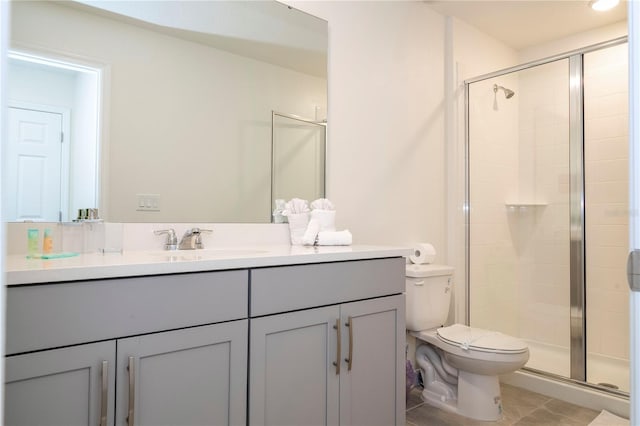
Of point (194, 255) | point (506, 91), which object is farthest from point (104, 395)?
point (506, 91)

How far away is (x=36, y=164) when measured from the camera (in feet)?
4.69

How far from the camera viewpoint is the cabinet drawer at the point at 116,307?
38.0 inches

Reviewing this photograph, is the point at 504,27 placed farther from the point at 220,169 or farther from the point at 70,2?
the point at 70,2

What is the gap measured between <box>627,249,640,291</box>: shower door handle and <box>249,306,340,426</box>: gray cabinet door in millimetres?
966

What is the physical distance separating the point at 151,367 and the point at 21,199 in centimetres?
76

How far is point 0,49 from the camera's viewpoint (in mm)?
495

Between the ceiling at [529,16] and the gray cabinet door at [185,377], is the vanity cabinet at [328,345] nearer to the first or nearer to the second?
the gray cabinet door at [185,377]

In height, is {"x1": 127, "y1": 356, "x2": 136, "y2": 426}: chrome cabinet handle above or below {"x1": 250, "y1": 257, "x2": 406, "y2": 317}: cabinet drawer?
below

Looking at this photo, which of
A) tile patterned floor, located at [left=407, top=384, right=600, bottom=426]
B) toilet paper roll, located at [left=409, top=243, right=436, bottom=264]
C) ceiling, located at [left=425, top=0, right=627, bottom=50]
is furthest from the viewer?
ceiling, located at [left=425, top=0, right=627, bottom=50]

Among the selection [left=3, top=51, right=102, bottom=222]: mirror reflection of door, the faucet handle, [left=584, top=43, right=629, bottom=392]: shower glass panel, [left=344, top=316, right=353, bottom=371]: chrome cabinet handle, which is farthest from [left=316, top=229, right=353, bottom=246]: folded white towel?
[left=584, top=43, right=629, bottom=392]: shower glass panel

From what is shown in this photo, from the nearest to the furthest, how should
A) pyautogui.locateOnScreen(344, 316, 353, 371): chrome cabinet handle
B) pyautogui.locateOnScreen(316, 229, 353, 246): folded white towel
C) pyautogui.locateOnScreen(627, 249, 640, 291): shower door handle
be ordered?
pyautogui.locateOnScreen(627, 249, 640, 291): shower door handle, pyautogui.locateOnScreen(344, 316, 353, 371): chrome cabinet handle, pyautogui.locateOnScreen(316, 229, 353, 246): folded white towel

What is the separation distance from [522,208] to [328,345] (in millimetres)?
2264

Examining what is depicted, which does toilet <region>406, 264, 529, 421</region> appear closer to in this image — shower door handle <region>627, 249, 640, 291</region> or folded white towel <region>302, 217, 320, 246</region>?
folded white towel <region>302, 217, 320, 246</region>

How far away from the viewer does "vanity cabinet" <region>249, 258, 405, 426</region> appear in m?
1.37
